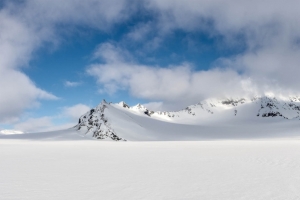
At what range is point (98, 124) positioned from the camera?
96.2m

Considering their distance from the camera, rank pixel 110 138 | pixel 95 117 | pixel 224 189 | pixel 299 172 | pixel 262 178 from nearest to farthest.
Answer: pixel 224 189 → pixel 262 178 → pixel 299 172 → pixel 110 138 → pixel 95 117

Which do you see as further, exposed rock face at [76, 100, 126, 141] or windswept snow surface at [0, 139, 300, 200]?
exposed rock face at [76, 100, 126, 141]

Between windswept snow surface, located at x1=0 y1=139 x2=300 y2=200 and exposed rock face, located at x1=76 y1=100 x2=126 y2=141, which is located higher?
exposed rock face, located at x1=76 y1=100 x2=126 y2=141

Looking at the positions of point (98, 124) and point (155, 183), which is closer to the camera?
point (155, 183)

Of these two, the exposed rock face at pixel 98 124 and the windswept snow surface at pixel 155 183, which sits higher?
the exposed rock face at pixel 98 124

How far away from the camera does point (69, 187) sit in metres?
9.10

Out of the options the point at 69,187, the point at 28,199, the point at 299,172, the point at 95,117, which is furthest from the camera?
the point at 95,117

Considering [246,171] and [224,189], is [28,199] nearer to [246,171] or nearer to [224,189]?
[224,189]

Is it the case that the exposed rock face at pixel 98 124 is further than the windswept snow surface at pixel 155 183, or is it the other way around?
the exposed rock face at pixel 98 124

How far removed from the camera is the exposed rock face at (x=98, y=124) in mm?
88688

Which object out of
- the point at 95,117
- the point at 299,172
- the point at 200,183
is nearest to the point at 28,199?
the point at 200,183

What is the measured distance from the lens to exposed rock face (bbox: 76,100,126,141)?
291 feet

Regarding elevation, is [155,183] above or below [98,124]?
below

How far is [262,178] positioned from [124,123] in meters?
96.7
